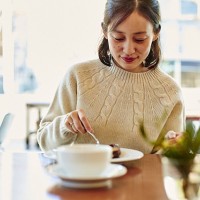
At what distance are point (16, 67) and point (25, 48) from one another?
24cm

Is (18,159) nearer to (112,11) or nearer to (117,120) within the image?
(117,120)

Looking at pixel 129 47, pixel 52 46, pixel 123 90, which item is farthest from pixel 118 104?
pixel 52 46

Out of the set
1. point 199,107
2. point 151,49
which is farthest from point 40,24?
point 151,49

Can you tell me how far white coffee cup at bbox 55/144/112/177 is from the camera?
0.85 meters

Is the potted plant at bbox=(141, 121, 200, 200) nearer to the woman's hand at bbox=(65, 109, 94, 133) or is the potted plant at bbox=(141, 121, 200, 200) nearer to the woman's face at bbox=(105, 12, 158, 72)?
the woman's hand at bbox=(65, 109, 94, 133)

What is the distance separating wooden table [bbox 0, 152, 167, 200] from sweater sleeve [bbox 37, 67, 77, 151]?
0.20 m

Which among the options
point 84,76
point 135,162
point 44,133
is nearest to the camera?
point 135,162

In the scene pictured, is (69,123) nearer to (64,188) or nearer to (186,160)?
(64,188)

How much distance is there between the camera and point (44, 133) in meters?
1.43

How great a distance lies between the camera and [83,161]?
0.85 metres

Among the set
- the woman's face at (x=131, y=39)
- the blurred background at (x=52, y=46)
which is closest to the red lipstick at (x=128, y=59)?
the woman's face at (x=131, y=39)

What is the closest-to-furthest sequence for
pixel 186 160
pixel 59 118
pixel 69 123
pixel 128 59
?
pixel 186 160
pixel 69 123
pixel 59 118
pixel 128 59

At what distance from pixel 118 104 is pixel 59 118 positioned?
0.26 m

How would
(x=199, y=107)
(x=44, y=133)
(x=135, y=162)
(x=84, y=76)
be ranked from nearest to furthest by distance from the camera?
(x=135, y=162)
(x=44, y=133)
(x=84, y=76)
(x=199, y=107)
